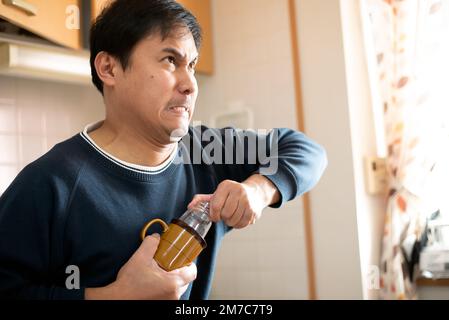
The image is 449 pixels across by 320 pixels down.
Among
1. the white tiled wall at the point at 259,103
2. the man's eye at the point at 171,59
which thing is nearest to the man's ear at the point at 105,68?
the man's eye at the point at 171,59

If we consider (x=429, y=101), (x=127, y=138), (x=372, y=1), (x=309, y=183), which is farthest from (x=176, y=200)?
(x=372, y=1)

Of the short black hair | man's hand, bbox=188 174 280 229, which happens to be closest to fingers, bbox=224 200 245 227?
man's hand, bbox=188 174 280 229

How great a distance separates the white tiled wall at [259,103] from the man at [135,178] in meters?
0.61

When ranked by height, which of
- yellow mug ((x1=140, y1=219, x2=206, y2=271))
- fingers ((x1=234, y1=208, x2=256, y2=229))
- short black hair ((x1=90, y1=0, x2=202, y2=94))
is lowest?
yellow mug ((x1=140, y1=219, x2=206, y2=271))

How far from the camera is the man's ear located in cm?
89

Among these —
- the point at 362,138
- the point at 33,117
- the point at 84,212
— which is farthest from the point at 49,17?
the point at 362,138

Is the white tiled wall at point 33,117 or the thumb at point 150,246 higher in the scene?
the white tiled wall at point 33,117

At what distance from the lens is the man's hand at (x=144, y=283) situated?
68 cm

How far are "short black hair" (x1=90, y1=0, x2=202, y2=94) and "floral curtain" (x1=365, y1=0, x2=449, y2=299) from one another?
81 cm

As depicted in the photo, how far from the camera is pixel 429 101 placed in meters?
1.41

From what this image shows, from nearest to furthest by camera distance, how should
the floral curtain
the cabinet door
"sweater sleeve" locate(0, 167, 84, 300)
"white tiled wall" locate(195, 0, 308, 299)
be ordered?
1. "sweater sleeve" locate(0, 167, 84, 300)
2. the cabinet door
3. the floral curtain
4. "white tiled wall" locate(195, 0, 308, 299)

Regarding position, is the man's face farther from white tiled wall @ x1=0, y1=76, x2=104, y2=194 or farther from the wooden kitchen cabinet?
the wooden kitchen cabinet

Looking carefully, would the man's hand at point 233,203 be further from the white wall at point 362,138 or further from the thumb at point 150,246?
the white wall at point 362,138

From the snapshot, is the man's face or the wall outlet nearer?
the man's face
